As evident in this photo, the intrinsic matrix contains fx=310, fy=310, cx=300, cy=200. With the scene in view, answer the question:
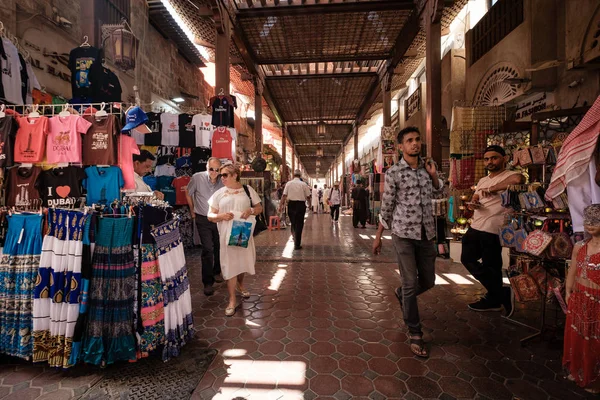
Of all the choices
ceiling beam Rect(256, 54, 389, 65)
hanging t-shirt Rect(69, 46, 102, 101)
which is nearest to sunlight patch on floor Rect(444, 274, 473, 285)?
hanging t-shirt Rect(69, 46, 102, 101)

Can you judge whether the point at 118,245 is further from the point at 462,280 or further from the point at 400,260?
the point at 462,280

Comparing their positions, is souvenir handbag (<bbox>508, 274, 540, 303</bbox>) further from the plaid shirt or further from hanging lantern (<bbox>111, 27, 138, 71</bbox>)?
hanging lantern (<bbox>111, 27, 138, 71</bbox>)

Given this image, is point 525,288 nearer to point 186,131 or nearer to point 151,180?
point 186,131

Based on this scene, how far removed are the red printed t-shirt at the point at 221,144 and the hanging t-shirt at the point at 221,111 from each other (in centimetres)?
25

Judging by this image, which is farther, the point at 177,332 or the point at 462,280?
the point at 462,280

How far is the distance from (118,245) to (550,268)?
3.84m

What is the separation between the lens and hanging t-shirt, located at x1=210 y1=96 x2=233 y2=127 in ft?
20.5

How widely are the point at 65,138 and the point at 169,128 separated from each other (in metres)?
3.07

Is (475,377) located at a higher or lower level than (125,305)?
lower

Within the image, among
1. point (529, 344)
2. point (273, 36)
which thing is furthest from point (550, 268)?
point (273, 36)

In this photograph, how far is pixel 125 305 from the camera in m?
2.39

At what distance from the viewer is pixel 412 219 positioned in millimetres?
2680

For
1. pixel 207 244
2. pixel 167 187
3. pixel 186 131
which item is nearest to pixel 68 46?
pixel 186 131

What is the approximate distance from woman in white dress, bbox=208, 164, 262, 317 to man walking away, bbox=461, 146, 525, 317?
250 centimetres
